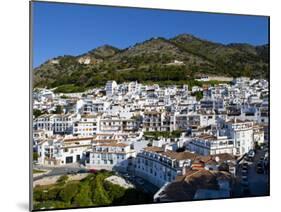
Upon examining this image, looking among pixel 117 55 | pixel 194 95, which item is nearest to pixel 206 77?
pixel 194 95

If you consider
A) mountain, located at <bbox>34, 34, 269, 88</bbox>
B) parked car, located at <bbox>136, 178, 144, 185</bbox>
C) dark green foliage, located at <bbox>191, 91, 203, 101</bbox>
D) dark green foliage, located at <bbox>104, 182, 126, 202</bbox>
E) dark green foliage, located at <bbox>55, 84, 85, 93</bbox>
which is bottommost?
dark green foliage, located at <bbox>104, 182, 126, 202</bbox>

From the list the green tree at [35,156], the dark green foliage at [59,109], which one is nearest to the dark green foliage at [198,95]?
the dark green foliage at [59,109]

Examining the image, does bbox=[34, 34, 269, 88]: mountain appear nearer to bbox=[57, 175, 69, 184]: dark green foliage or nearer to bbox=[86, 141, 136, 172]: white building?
bbox=[86, 141, 136, 172]: white building

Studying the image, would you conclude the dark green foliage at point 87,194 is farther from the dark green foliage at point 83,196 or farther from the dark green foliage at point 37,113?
the dark green foliage at point 37,113

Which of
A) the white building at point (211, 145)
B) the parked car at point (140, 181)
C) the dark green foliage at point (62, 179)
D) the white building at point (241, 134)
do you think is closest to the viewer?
the dark green foliage at point (62, 179)

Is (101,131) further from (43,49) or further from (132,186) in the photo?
(43,49)

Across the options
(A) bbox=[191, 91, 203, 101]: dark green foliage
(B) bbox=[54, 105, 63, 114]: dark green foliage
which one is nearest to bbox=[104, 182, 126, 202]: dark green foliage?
(B) bbox=[54, 105, 63, 114]: dark green foliage
